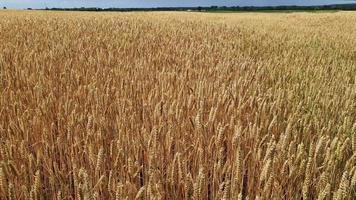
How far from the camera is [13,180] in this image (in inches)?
63.1

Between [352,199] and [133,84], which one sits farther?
[133,84]

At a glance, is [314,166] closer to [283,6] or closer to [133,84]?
[133,84]

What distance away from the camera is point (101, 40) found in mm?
6336

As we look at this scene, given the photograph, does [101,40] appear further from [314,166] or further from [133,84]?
[314,166]

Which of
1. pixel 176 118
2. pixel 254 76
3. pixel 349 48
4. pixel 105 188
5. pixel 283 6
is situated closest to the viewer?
pixel 105 188

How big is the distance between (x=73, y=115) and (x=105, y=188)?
2.24 feet

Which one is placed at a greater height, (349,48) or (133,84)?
(133,84)

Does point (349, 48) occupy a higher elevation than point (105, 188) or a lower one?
lower

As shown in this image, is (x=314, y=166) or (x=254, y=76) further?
(x=254, y=76)

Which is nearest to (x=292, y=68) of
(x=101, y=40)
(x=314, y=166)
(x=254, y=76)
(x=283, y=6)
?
(x=254, y=76)

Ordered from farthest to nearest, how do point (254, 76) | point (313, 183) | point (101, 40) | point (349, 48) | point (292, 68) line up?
point (349, 48), point (101, 40), point (292, 68), point (254, 76), point (313, 183)

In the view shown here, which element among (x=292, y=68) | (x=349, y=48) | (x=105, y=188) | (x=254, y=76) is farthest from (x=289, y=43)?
(x=105, y=188)

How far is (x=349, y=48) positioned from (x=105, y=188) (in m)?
7.15

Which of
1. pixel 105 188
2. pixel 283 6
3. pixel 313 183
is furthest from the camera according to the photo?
pixel 283 6
